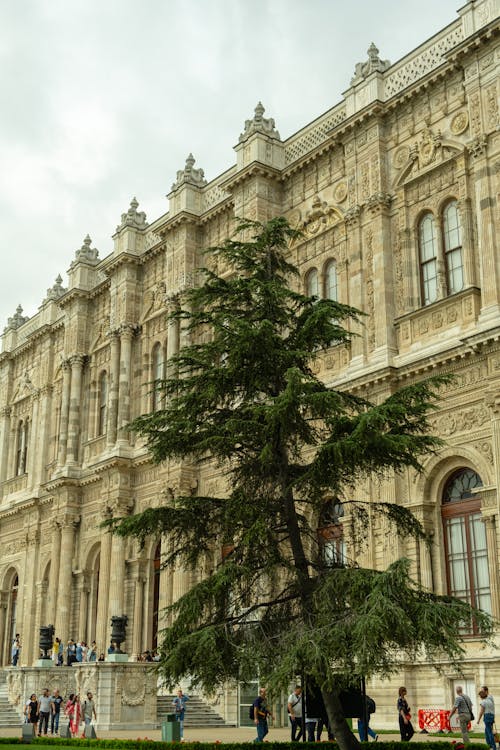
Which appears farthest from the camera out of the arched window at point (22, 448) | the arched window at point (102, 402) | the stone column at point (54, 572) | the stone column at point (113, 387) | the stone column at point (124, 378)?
the arched window at point (22, 448)

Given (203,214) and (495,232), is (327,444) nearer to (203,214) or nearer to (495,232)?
(495,232)

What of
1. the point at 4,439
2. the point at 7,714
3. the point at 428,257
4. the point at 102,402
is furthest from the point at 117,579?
the point at 428,257

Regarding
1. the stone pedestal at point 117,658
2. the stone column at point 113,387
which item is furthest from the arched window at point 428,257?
the stone column at point 113,387

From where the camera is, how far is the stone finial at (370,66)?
2694 centimetres

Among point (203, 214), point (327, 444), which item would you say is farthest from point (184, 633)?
point (203, 214)

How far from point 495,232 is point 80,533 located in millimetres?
21447

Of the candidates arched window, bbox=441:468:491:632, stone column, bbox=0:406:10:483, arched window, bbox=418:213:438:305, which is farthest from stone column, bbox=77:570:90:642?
arched window, bbox=418:213:438:305

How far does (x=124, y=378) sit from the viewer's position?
1410 inches

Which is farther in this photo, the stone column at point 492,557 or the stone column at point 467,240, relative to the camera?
the stone column at point 467,240

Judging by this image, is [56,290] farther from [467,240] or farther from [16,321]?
[467,240]

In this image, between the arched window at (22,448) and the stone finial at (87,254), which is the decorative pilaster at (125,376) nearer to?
the stone finial at (87,254)

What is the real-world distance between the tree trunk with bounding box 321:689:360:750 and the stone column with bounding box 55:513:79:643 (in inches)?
933

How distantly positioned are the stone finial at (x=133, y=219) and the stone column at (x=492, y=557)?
2130 cm

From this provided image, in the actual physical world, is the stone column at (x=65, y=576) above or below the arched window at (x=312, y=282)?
below
